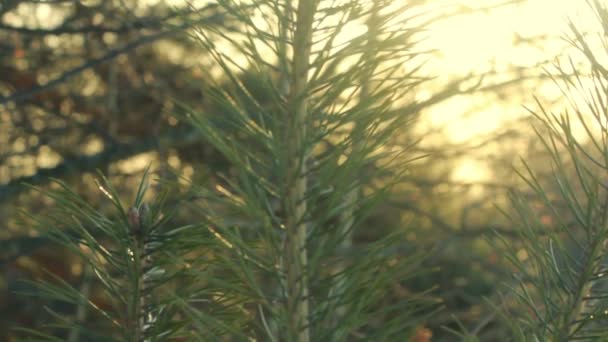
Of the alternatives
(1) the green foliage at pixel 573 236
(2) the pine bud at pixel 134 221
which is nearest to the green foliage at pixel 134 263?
(2) the pine bud at pixel 134 221

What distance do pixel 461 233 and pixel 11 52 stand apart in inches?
71.6

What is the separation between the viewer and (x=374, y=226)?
5.81 metres

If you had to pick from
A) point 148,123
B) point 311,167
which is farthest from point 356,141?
point 148,123

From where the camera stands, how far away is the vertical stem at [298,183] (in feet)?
1.62

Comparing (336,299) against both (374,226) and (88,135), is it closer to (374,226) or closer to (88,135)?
(88,135)

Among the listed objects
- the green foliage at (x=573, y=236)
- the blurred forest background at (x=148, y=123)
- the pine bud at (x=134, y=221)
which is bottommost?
the green foliage at (x=573, y=236)

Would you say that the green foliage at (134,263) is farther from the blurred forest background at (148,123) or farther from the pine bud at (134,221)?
the blurred forest background at (148,123)

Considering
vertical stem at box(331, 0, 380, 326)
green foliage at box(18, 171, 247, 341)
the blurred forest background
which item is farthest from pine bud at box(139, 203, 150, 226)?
the blurred forest background

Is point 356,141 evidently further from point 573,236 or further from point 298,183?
point 573,236

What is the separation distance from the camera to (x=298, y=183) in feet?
1.66

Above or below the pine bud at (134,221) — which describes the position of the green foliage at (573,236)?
below

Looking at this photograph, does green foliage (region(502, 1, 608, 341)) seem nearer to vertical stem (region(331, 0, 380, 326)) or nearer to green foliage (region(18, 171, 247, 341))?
vertical stem (region(331, 0, 380, 326))

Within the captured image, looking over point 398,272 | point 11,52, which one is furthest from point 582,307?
point 11,52

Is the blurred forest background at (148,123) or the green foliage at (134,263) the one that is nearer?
the green foliage at (134,263)
